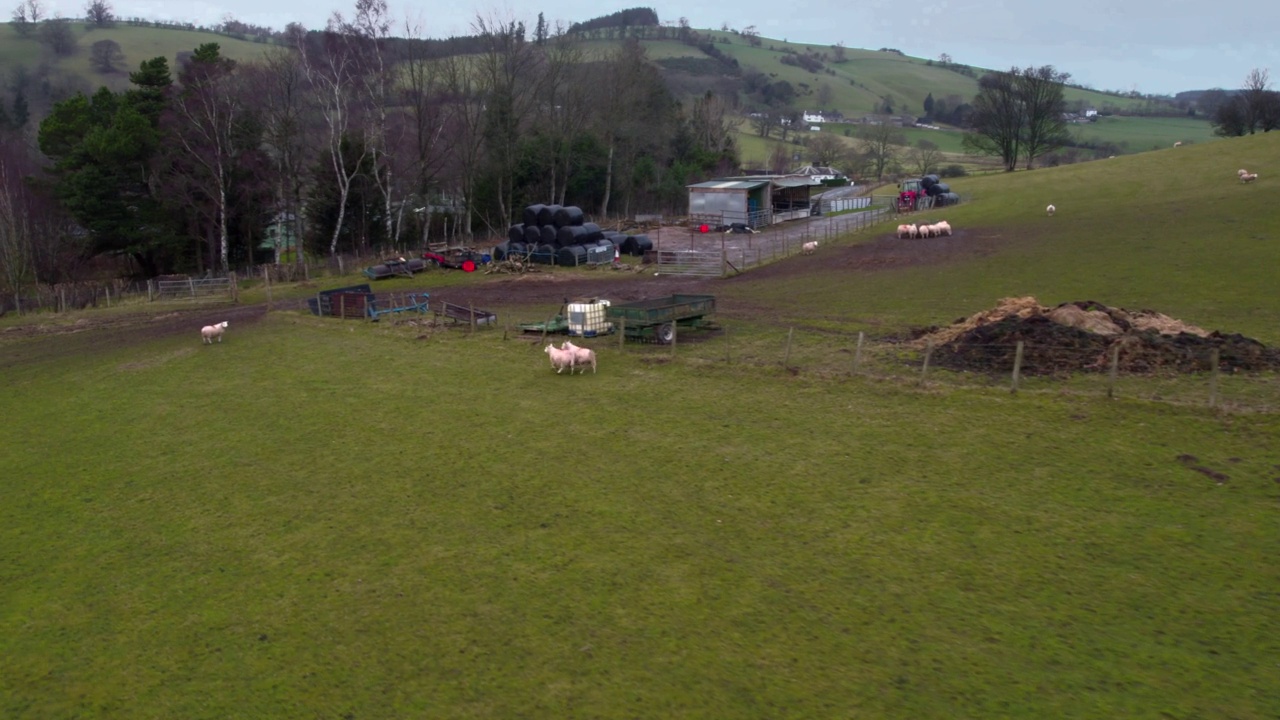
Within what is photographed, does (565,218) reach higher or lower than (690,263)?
higher

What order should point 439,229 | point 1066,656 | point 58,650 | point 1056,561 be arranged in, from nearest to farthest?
point 1066,656 → point 58,650 → point 1056,561 → point 439,229

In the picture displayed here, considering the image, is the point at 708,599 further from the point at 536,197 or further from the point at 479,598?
the point at 536,197

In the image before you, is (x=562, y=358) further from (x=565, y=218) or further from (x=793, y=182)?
(x=793, y=182)

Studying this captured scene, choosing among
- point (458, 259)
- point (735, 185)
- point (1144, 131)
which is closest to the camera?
point (458, 259)

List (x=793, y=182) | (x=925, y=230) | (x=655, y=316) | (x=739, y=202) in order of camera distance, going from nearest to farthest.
Result: (x=655, y=316), (x=925, y=230), (x=739, y=202), (x=793, y=182)

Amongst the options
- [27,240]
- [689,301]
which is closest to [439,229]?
[27,240]

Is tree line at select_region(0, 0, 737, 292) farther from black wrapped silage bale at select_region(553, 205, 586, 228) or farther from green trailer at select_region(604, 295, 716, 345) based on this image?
green trailer at select_region(604, 295, 716, 345)

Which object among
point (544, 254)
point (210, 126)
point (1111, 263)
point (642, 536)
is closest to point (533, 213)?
point (544, 254)

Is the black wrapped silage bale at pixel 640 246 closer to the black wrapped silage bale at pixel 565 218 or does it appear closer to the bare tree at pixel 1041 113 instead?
the black wrapped silage bale at pixel 565 218
